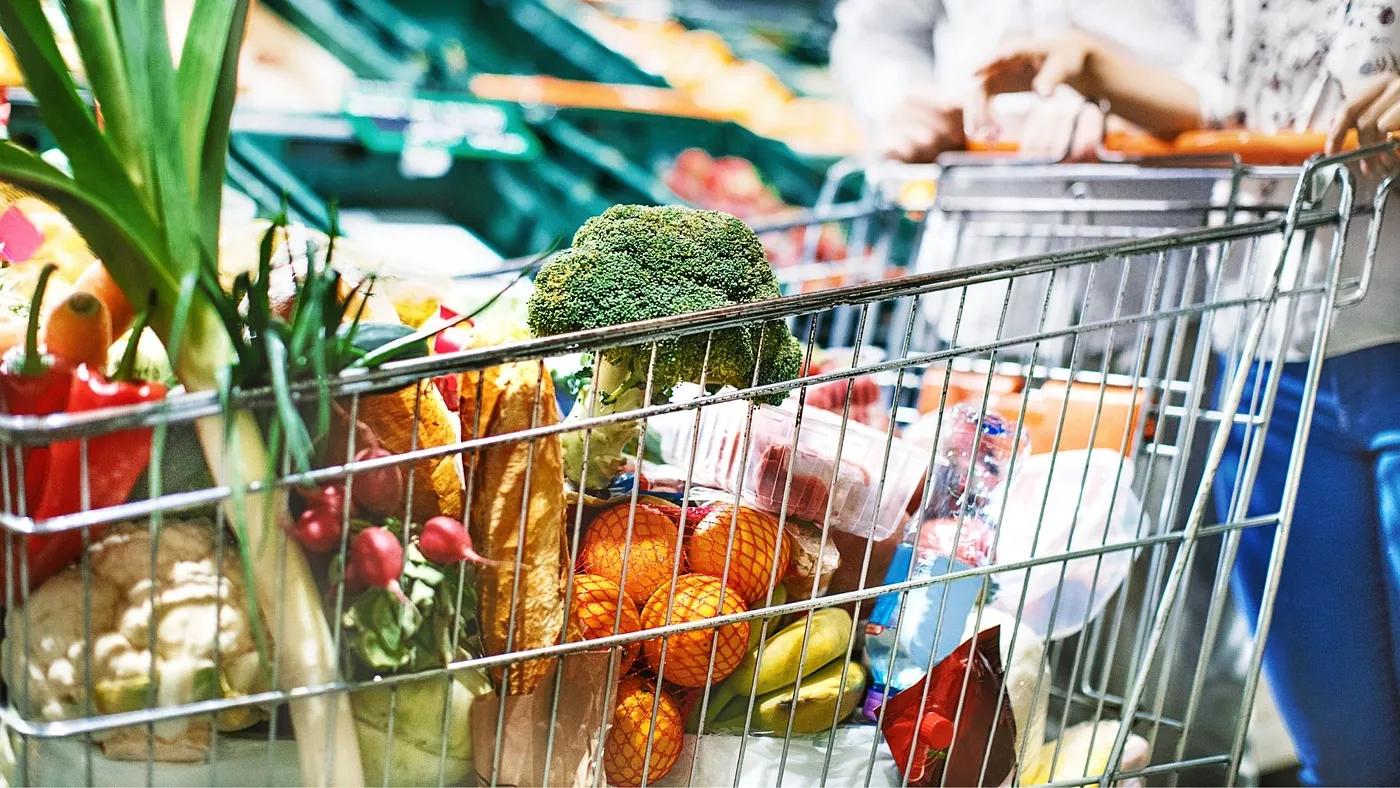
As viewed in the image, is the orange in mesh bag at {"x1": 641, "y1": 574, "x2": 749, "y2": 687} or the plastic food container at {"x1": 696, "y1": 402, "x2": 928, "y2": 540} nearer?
the orange in mesh bag at {"x1": 641, "y1": 574, "x2": 749, "y2": 687}

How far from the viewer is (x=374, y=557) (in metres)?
0.85

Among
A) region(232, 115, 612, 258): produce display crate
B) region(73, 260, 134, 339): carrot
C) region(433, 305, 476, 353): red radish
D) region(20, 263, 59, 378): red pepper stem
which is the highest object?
region(232, 115, 612, 258): produce display crate

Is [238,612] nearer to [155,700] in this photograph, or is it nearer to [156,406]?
[155,700]

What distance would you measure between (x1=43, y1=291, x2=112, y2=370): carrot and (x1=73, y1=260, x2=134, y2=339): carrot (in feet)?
0.17

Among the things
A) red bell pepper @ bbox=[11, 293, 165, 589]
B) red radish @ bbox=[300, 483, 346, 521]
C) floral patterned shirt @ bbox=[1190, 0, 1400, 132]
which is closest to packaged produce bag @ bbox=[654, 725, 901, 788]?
red radish @ bbox=[300, 483, 346, 521]

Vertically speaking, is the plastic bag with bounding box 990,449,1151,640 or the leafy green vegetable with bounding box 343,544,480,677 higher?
the plastic bag with bounding box 990,449,1151,640

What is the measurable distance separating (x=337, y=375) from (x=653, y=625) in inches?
14.1

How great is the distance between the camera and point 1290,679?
159cm

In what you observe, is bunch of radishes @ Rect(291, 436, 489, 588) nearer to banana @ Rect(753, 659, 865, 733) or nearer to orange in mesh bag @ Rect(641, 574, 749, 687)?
orange in mesh bag @ Rect(641, 574, 749, 687)

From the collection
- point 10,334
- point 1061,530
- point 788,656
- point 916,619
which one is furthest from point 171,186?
point 1061,530

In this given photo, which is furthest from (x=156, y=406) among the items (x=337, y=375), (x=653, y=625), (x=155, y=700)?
(x=653, y=625)

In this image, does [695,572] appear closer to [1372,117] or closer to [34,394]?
[34,394]

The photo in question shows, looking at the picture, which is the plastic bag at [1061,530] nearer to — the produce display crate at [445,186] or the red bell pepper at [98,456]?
the red bell pepper at [98,456]

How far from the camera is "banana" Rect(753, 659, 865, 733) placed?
1069 millimetres
